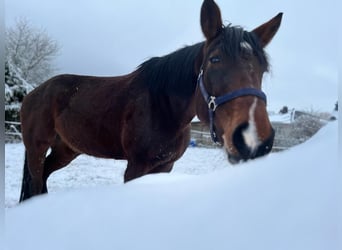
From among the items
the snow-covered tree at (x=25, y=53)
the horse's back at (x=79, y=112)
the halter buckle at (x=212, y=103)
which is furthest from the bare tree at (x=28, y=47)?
the halter buckle at (x=212, y=103)

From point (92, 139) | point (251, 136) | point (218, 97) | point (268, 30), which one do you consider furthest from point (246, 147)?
point (92, 139)

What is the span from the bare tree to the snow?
413 mm

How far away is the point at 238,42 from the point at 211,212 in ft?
1.10

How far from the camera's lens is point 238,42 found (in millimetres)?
470

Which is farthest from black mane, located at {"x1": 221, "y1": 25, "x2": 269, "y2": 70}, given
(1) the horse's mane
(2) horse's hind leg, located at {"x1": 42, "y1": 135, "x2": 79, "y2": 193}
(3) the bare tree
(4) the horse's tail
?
(4) the horse's tail

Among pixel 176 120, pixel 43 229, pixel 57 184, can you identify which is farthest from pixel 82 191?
pixel 57 184

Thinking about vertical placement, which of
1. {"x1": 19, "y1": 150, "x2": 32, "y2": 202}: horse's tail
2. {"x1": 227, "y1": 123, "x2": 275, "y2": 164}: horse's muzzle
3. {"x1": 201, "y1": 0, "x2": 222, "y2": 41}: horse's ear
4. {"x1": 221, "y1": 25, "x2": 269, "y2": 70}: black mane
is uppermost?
{"x1": 201, "y1": 0, "x2": 222, "y2": 41}: horse's ear

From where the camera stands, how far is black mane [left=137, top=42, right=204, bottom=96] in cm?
62

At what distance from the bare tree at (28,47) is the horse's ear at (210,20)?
0.31 m

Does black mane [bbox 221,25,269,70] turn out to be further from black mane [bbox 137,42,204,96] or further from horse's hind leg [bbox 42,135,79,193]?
horse's hind leg [bbox 42,135,79,193]

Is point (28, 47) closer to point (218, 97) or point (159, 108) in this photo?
point (159, 108)

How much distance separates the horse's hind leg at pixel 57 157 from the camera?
0.71 m

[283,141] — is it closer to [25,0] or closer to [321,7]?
[321,7]

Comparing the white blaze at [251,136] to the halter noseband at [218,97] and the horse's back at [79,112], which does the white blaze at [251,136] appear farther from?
the horse's back at [79,112]
